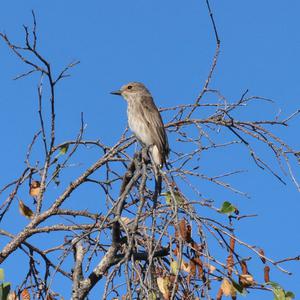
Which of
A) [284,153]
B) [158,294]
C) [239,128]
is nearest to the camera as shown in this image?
[158,294]

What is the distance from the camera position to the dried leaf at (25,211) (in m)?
6.27

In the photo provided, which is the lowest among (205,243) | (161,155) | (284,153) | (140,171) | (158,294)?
(158,294)

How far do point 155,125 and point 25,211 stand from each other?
186 centimetres

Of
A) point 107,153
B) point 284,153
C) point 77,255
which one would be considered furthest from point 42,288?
point 284,153

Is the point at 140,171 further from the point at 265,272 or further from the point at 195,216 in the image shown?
the point at 265,272

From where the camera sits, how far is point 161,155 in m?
7.31

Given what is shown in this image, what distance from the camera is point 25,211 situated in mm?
6324

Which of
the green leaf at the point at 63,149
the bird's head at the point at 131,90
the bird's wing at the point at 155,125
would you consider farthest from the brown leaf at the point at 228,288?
the bird's head at the point at 131,90

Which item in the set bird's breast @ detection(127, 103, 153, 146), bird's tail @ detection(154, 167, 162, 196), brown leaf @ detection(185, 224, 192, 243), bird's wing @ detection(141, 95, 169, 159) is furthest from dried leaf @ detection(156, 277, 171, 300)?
bird's wing @ detection(141, 95, 169, 159)

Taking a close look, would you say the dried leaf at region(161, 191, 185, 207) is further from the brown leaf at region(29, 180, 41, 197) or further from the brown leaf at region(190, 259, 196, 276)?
the brown leaf at region(29, 180, 41, 197)

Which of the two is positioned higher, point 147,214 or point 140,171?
point 140,171

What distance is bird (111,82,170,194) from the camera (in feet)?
23.9

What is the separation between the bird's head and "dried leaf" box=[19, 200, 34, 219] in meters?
2.55

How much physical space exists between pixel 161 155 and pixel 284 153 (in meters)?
1.76
